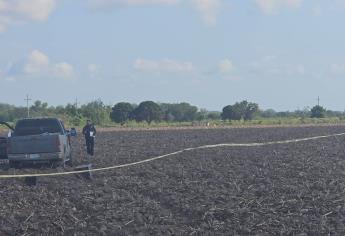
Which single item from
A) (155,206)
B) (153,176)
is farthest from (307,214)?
(153,176)

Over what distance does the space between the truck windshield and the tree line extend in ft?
232

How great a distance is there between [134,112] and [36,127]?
8950 cm

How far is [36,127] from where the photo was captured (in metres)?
26.7

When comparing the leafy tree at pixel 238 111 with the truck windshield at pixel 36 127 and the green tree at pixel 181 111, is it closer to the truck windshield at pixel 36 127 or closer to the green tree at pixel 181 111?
the green tree at pixel 181 111

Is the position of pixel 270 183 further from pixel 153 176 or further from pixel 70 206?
pixel 70 206

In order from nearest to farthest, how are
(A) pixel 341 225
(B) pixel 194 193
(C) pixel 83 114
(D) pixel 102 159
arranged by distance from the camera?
(A) pixel 341 225 < (B) pixel 194 193 < (D) pixel 102 159 < (C) pixel 83 114

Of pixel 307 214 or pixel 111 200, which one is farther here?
pixel 111 200

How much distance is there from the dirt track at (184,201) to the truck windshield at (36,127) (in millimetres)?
3419

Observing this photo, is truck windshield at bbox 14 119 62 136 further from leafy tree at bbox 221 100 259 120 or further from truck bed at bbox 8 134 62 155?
leafy tree at bbox 221 100 259 120

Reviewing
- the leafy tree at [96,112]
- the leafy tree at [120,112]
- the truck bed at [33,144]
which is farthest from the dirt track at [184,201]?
the leafy tree at [120,112]

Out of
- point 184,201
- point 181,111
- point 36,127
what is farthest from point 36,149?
point 181,111

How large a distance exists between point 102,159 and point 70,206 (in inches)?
563

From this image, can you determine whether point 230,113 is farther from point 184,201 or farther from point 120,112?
point 184,201

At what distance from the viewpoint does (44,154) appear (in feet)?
80.8
